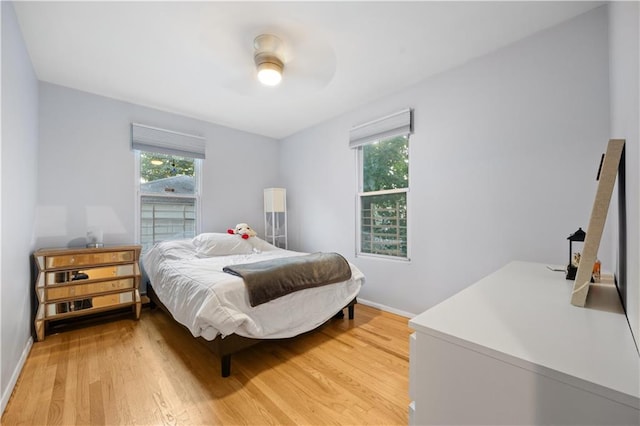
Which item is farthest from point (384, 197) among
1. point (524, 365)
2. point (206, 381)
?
point (524, 365)

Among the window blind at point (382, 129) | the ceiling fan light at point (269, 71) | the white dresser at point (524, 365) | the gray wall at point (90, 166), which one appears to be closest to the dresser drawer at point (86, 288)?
the gray wall at point (90, 166)

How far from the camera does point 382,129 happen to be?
10.0 ft

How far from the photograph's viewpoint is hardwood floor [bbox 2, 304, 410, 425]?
149cm

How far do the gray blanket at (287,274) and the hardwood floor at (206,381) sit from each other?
0.51 metres

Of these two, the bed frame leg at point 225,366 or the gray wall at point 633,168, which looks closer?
the gray wall at point 633,168

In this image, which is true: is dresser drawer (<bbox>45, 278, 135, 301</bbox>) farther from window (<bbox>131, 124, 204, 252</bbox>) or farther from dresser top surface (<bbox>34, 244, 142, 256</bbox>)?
window (<bbox>131, 124, 204, 252</bbox>)

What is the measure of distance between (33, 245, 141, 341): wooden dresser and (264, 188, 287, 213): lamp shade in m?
1.81

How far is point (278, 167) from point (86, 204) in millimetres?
2625

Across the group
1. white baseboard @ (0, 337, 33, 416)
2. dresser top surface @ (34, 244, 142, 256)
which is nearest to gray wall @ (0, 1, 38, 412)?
white baseboard @ (0, 337, 33, 416)

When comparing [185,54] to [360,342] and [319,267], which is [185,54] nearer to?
[319,267]

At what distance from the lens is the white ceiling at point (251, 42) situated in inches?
71.5

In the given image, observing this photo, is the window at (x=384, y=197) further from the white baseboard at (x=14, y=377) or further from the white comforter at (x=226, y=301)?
the white baseboard at (x=14, y=377)

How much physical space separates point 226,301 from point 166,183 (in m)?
2.42

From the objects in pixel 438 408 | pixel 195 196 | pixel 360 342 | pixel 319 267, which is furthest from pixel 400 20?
pixel 195 196
